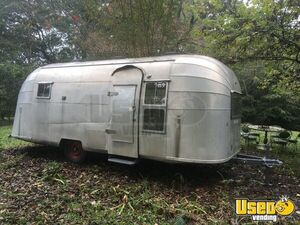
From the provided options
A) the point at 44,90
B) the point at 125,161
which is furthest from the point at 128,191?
the point at 44,90

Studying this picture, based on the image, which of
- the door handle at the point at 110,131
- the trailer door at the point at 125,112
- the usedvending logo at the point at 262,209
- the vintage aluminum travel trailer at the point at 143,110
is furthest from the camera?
the door handle at the point at 110,131

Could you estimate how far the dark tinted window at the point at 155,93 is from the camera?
217 inches

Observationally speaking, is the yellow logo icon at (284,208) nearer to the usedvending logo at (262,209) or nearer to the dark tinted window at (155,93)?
the usedvending logo at (262,209)

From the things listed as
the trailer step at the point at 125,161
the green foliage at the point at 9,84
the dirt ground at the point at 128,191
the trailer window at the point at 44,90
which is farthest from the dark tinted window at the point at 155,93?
the green foliage at the point at 9,84

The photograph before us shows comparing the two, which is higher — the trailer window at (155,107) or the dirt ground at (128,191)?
the trailer window at (155,107)

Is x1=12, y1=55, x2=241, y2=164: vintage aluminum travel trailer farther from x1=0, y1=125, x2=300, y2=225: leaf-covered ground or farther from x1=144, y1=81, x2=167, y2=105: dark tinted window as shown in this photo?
x1=0, y1=125, x2=300, y2=225: leaf-covered ground

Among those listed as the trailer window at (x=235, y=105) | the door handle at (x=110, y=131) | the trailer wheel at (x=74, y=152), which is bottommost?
the trailer wheel at (x=74, y=152)

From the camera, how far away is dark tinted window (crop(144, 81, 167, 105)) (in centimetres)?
552

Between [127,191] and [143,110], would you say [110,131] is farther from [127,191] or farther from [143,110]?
[127,191]

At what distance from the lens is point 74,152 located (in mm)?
7098

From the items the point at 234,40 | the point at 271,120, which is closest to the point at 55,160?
the point at 234,40

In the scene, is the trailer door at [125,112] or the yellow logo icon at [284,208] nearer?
the yellow logo icon at [284,208]

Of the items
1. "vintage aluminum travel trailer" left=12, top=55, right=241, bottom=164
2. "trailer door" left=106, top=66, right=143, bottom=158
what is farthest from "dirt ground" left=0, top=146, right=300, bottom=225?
"trailer door" left=106, top=66, right=143, bottom=158

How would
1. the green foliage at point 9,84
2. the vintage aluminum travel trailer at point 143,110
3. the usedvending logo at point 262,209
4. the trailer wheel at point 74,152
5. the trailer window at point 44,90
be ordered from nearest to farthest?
the usedvending logo at point 262,209
the vintage aluminum travel trailer at point 143,110
the trailer wheel at point 74,152
the trailer window at point 44,90
the green foliage at point 9,84
